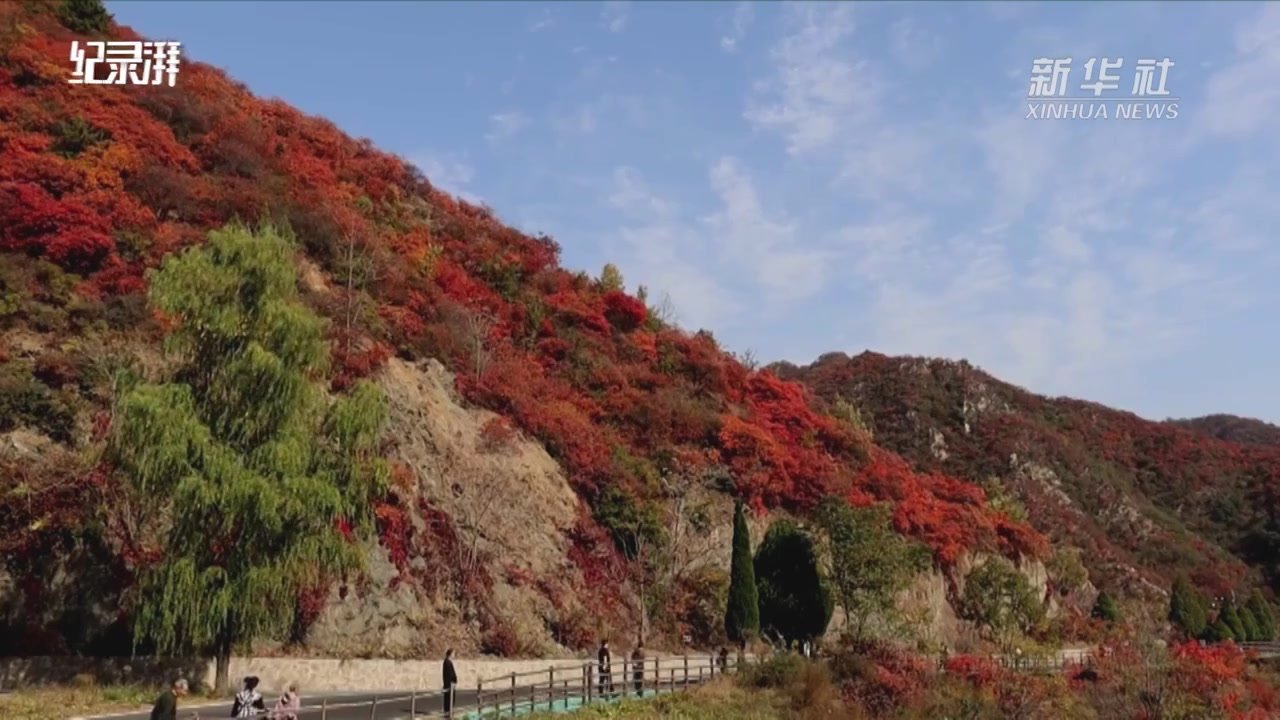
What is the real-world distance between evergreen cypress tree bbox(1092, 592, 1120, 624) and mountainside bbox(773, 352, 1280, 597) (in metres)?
14.0

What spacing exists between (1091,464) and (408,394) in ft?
304

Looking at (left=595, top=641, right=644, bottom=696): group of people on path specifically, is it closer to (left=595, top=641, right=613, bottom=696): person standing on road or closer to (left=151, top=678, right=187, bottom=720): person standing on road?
(left=595, top=641, right=613, bottom=696): person standing on road

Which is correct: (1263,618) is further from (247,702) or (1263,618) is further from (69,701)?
(69,701)

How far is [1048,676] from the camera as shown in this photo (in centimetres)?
3572

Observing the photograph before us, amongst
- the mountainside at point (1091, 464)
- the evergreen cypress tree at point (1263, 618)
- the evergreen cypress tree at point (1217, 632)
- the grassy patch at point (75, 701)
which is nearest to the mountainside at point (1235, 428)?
the mountainside at point (1091, 464)

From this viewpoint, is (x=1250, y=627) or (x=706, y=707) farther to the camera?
(x=1250, y=627)

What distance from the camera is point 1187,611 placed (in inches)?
2544

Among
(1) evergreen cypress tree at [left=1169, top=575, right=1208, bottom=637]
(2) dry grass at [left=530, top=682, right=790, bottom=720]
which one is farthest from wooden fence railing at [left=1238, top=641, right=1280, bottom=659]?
(2) dry grass at [left=530, top=682, right=790, bottom=720]

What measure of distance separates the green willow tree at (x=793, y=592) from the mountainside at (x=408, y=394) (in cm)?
289

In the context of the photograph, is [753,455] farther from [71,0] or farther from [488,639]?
[71,0]

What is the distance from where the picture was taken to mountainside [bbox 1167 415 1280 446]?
16750 centimetres

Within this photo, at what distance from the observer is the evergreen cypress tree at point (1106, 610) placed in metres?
65.4

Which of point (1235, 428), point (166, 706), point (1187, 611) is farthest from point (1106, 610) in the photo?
point (1235, 428)

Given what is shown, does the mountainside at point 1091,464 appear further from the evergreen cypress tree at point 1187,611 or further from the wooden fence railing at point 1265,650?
the wooden fence railing at point 1265,650
